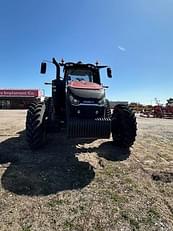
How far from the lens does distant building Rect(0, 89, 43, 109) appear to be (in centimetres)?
5403

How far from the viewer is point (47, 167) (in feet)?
18.2

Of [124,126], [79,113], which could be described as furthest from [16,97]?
[79,113]

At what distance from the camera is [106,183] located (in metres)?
4.73

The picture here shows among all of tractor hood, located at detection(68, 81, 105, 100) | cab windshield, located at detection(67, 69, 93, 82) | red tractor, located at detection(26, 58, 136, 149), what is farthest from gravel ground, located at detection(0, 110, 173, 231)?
cab windshield, located at detection(67, 69, 93, 82)

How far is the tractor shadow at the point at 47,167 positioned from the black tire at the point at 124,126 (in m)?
0.30

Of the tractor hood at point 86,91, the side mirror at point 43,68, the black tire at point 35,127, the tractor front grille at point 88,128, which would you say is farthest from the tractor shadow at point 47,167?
the side mirror at point 43,68

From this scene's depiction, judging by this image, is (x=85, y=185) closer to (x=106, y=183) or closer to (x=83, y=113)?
(x=106, y=183)

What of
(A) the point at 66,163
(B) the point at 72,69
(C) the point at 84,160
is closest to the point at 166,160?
(C) the point at 84,160

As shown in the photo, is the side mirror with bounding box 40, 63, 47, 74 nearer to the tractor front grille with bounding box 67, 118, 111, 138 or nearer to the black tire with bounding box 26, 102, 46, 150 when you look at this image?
the black tire with bounding box 26, 102, 46, 150

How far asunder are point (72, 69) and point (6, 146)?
3.11 m

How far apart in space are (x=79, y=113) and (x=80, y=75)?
2001 millimetres

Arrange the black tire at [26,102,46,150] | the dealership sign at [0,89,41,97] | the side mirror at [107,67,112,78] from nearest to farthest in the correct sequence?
1. the black tire at [26,102,46,150]
2. the side mirror at [107,67,112,78]
3. the dealership sign at [0,89,41,97]

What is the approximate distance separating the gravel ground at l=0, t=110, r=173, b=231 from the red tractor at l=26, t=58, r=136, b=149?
58 cm

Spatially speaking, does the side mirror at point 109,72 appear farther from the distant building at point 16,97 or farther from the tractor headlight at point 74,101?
the distant building at point 16,97
